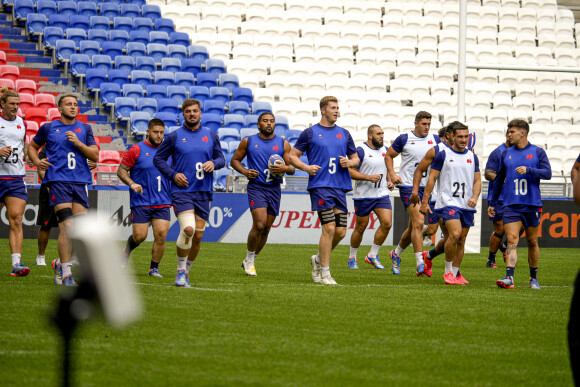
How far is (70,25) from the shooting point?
24781 millimetres

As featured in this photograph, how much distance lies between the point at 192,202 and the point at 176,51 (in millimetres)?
16434

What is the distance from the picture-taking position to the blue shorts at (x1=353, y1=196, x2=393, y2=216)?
13578 millimetres

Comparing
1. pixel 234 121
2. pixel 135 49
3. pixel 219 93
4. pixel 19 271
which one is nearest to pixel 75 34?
pixel 135 49

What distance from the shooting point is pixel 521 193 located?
32.7 feet

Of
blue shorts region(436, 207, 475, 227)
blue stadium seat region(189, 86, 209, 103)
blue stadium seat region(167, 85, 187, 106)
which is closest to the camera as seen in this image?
blue shorts region(436, 207, 475, 227)

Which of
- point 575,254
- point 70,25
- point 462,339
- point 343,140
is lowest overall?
point 575,254

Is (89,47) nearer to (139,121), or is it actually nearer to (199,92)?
(199,92)

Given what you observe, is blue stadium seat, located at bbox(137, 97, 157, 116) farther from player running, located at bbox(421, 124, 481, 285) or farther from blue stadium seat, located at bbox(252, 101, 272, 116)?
player running, located at bbox(421, 124, 481, 285)

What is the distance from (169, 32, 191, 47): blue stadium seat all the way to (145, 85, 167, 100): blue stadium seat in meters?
3.02

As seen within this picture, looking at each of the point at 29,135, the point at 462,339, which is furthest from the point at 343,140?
the point at 29,135

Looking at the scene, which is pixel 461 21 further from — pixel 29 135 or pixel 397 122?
pixel 29 135

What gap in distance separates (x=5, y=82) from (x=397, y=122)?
11.0m

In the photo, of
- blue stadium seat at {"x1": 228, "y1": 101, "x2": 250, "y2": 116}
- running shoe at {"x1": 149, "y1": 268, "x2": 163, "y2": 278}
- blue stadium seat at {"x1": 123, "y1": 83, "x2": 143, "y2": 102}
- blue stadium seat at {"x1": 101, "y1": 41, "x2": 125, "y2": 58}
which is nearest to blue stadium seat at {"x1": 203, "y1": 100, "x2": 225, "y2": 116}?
Result: blue stadium seat at {"x1": 228, "y1": 101, "x2": 250, "y2": 116}

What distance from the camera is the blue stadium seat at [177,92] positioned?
23.2m
